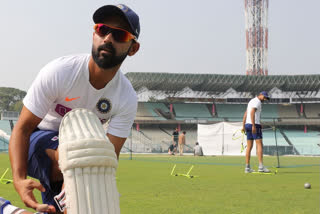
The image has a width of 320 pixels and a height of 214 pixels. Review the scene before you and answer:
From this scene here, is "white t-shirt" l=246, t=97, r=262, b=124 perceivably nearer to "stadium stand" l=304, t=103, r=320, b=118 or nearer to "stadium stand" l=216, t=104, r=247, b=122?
"stadium stand" l=216, t=104, r=247, b=122

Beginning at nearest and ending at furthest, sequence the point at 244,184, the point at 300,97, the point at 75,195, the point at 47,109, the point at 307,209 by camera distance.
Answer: the point at 75,195, the point at 47,109, the point at 307,209, the point at 244,184, the point at 300,97

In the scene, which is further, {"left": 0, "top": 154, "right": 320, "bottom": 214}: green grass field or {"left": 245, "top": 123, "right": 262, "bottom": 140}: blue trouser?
{"left": 245, "top": 123, "right": 262, "bottom": 140}: blue trouser

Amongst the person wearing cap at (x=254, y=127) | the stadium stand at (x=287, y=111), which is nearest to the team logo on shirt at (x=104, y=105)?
the person wearing cap at (x=254, y=127)

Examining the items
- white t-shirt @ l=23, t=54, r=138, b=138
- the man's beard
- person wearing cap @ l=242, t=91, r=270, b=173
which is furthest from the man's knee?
person wearing cap @ l=242, t=91, r=270, b=173

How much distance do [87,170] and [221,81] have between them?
58458mm

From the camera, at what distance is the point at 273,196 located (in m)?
6.27

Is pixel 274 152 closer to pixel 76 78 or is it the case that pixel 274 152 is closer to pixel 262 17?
pixel 76 78

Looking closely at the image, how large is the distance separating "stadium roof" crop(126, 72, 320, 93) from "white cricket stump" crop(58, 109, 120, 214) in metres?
56.9

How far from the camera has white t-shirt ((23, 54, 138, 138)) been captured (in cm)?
276

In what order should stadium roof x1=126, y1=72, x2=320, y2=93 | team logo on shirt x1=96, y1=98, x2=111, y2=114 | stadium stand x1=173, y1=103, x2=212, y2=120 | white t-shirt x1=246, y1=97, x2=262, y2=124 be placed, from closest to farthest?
1. team logo on shirt x1=96, y1=98, x2=111, y2=114
2. white t-shirt x1=246, y1=97, x2=262, y2=124
3. stadium stand x1=173, y1=103, x2=212, y2=120
4. stadium roof x1=126, y1=72, x2=320, y2=93

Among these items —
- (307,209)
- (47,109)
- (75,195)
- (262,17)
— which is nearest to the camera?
(75,195)

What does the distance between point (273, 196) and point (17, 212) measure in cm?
452

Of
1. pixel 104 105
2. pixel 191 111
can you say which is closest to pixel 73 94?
pixel 104 105

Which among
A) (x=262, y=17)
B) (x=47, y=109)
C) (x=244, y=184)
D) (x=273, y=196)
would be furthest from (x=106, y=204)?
(x=262, y=17)
